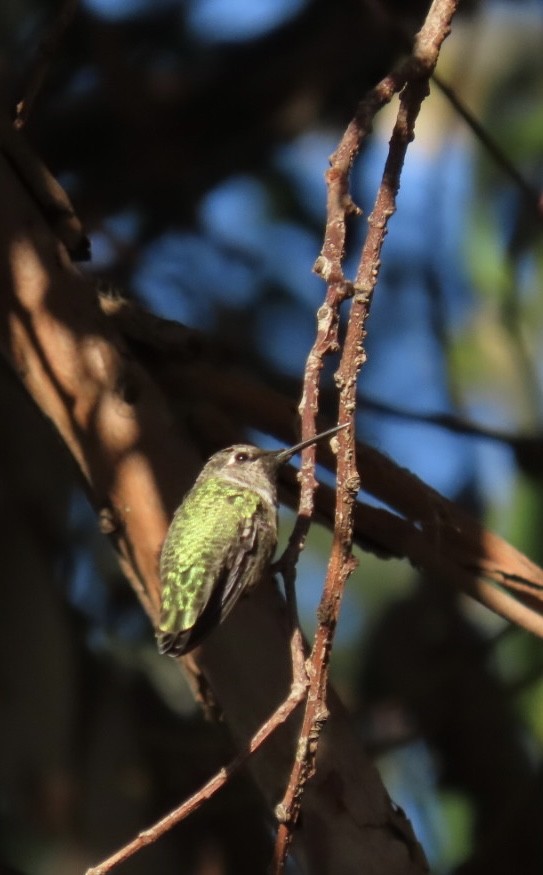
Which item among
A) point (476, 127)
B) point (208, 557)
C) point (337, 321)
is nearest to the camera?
point (337, 321)

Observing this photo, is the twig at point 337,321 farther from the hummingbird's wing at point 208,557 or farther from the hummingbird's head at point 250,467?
the hummingbird's head at point 250,467

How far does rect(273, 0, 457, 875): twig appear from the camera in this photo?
158 centimetres

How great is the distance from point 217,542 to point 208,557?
7 cm

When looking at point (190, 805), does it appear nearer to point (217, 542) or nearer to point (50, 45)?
point (217, 542)

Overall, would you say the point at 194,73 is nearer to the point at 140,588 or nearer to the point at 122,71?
the point at 122,71

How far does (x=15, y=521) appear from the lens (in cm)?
402

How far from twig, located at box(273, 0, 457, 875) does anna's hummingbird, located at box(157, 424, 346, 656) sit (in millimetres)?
233

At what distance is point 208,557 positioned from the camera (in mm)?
2299

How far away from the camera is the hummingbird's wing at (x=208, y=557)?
6.79 ft

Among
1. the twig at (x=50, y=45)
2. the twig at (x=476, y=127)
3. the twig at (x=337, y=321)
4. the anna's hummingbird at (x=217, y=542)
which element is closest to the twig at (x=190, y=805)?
the twig at (x=337, y=321)

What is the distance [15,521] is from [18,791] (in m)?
0.77

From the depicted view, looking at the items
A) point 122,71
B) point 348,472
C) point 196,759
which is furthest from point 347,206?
point 122,71

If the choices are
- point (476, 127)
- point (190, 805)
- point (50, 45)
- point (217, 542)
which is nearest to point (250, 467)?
point (217, 542)

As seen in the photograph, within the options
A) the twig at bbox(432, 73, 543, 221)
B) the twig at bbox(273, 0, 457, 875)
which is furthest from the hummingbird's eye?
the twig at bbox(432, 73, 543, 221)
